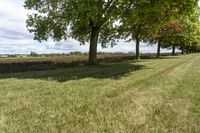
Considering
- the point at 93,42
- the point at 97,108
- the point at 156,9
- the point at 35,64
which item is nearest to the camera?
the point at 97,108

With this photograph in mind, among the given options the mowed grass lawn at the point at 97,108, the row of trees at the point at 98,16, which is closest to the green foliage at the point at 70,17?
the row of trees at the point at 98,16

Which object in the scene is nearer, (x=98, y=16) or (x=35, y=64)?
(x=98, y=16)

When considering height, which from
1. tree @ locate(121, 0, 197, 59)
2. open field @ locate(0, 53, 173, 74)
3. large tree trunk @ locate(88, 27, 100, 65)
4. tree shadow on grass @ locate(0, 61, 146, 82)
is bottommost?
open field @ locate(0, 53, 173, 74)

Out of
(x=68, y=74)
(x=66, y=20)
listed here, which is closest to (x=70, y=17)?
(x=66, y=20)

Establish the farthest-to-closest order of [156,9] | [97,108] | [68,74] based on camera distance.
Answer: [156,9] → [68,74] → [97,108]

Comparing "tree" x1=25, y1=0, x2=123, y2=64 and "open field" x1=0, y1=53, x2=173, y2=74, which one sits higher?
"tree" x1=25, y1=0, x2=123, y2=64

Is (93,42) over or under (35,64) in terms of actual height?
over

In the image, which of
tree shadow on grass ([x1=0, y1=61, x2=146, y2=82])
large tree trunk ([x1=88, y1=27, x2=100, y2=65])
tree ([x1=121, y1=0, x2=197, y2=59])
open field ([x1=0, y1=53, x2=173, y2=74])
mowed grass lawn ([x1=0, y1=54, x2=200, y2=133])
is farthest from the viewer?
large tree trunk ([x1=88, y1=27, x2=100, y2=65])

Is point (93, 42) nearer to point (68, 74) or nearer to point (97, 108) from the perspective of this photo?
point (68, 74)

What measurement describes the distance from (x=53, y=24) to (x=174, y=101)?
820 inches

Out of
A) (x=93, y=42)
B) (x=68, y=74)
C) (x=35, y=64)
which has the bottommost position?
(x=35, y=64)

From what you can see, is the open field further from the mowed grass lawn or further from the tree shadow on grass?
the mowed grass lawn

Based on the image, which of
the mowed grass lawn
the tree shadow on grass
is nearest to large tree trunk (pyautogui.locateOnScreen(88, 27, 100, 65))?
the tree shadow on grass

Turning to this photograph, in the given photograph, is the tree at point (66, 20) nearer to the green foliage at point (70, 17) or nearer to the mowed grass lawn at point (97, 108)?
the green foliage at point (70, 17)
